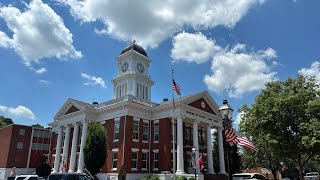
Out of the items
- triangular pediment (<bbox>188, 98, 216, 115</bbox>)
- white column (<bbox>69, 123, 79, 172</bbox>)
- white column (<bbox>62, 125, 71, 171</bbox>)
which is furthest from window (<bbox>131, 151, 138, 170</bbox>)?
white column (<bbox>62, 125, 71, 171</bbox>)

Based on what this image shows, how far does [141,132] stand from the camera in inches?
1415

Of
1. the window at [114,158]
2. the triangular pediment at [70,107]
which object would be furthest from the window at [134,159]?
the triangular pediment at [70,107]

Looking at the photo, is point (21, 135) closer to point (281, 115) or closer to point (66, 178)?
point (66, 178)

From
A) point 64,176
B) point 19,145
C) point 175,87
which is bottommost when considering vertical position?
point 64,176

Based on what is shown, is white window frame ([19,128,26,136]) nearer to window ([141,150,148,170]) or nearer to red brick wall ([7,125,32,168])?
red brick wall ([7,125,32,168])

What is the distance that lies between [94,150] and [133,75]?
17.4m

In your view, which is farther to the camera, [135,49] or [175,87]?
[135,49]

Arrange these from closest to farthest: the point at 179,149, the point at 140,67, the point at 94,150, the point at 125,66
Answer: the point at 94,150 → the point at 179,149 → the point at 140,67 → the point at 125,66

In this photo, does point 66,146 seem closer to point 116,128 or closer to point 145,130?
point 116,128

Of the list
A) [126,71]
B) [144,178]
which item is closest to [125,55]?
[126,71]

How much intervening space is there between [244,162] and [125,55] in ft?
92.5

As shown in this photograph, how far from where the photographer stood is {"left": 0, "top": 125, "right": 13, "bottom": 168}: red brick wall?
47.1 m

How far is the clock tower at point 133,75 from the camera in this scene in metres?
44.6

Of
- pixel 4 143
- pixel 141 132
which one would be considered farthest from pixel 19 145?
pixel 141 132
